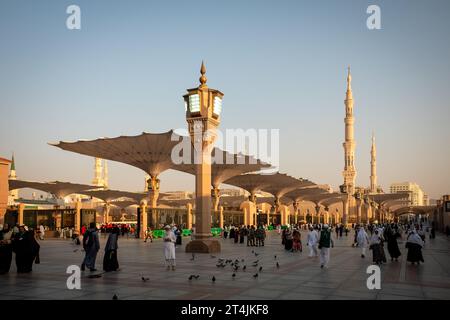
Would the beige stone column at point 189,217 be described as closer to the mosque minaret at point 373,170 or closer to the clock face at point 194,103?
the clock face at point 194,103

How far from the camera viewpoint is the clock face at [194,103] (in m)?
16.5

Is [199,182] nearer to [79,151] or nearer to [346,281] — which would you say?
[346,281]

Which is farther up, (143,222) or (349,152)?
(349,152)

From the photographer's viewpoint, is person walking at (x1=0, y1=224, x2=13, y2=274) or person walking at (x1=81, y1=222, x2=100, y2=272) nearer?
person walking at (x1=0, y1=224, x2=13, y2=274)

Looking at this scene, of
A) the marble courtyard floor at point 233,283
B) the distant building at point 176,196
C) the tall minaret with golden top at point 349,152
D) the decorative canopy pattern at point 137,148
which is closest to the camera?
the marble courtyard floor at point 233,283

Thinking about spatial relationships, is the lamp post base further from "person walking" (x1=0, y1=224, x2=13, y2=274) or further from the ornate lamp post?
"person walking" (x1=0, y1=224, x2=13, y2=274)

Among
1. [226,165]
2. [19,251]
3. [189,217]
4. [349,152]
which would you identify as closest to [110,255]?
[19,251]

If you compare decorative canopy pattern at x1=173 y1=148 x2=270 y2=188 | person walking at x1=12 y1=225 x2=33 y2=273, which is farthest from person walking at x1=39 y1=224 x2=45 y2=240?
person walking at x1=12 y1=225 x2=33 y2=273

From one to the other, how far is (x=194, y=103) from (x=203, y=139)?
4.54 feet

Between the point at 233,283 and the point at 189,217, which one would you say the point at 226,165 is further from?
the point at 233,283

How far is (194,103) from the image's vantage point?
54.4 ft

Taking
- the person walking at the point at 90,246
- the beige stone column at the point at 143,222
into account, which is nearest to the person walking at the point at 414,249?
the person walking at the point at 90,246

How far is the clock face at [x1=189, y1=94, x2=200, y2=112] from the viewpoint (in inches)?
648
